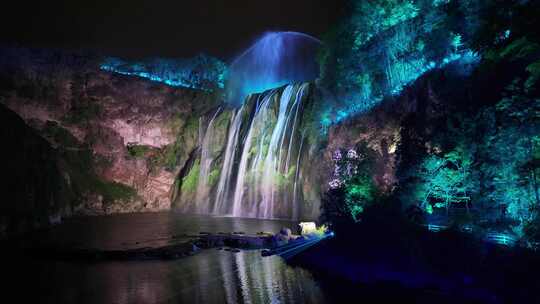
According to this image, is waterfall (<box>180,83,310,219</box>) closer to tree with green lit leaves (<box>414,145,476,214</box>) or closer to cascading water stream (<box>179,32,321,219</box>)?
cascading water stream (<box>179,32,321,219</box>)

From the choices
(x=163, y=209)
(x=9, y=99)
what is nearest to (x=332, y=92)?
(x=163, y=209)

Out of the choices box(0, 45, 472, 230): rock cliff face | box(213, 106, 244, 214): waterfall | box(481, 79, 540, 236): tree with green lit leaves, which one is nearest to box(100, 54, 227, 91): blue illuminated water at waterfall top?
box(0, 45, 472, 230): rock cliff face

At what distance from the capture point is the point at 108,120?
54688 mm

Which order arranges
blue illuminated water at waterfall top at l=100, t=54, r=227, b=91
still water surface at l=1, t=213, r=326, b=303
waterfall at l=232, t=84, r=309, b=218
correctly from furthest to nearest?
blue illuminated water at waterfall top at l=100, t=54, r=227, b=91 → waterfall at l=232, t=84, r=309, b=218 → still water surface at l=1, t=213, r=326, b=303

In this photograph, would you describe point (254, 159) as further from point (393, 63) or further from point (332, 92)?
point (393, 63)

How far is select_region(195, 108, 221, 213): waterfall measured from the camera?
46.2 m

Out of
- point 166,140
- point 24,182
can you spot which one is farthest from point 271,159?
point 166,140

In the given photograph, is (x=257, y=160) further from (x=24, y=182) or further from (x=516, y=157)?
(x=516, y=157)

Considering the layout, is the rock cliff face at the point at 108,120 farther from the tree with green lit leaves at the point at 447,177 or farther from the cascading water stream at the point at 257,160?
the tree with green lit leaves at the point at 447,177

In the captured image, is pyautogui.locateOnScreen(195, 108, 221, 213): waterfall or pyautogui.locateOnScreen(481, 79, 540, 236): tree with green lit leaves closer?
pyautogui.locateOnScreen(481, 79, 540, 236): tree with green lit leaves

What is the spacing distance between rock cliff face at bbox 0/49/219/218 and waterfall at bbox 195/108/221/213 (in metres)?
3.40

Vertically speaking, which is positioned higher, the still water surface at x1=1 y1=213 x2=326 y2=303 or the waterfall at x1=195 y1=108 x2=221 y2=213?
the waterfall at x1=195 y1=108 x2=221 y2=213

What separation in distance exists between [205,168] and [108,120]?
17943 mm

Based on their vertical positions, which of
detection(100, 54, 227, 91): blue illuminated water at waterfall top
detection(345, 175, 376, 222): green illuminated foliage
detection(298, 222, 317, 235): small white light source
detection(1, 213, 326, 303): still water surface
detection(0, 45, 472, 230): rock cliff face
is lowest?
detection(1, 213, 326, 303): still water surface
